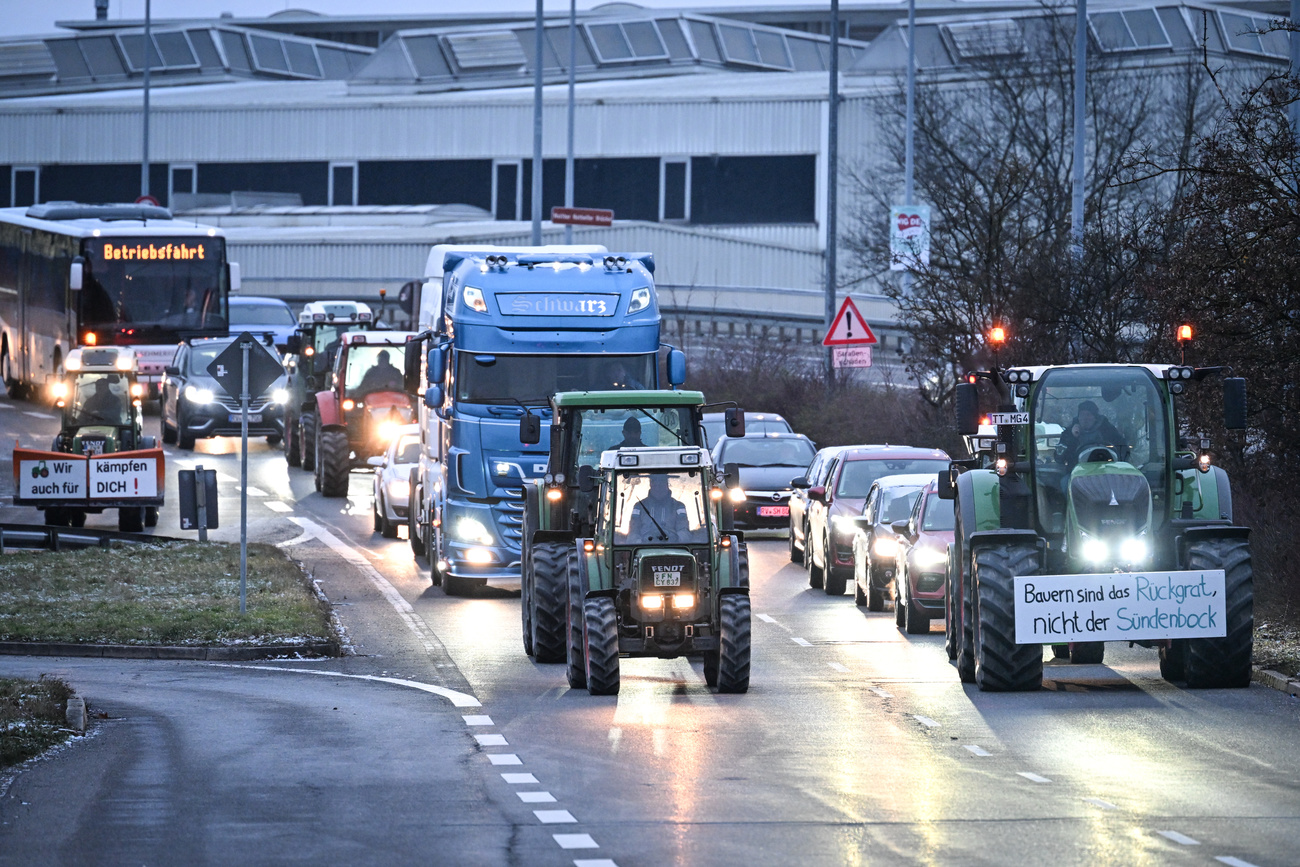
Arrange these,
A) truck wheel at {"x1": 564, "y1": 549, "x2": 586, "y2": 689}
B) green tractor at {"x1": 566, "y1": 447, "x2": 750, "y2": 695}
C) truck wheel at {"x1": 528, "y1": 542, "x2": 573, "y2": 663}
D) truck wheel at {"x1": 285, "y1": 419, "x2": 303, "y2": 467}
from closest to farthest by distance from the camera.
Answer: green tractor at {"x1": 566, "y1": 447, "x2": 750, "y2": 695} → truck wheel at {"x1": 564, "y1": 549, "x2": 586, "y2": 689} → truck wheel at {"x1": 528, "y1": 542, "x2": 573, "y2": 663} → truck wheel at {"x1": 285, "y1": 419, "x2": 303, "y2": 467}

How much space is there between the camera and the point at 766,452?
1388 inches

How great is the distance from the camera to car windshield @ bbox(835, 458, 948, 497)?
28.3m

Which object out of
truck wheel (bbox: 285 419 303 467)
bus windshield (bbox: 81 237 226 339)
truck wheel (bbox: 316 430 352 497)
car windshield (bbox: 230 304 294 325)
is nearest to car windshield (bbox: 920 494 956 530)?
truck wheel (bbox: 316 430 352 497)

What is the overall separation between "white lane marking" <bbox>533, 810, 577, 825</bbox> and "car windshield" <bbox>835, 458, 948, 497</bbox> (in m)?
15.7

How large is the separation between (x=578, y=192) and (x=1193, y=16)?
60.3 feet

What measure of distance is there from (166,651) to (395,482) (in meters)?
11.6

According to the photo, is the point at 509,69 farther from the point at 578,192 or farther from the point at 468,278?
the point at 468,278

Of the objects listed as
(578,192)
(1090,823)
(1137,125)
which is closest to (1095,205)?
(1137,125)

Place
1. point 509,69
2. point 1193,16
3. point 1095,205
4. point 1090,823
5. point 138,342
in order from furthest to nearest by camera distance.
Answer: point 509,69, point 1193,16, point 138,342, point 1095,205, point 1090,823

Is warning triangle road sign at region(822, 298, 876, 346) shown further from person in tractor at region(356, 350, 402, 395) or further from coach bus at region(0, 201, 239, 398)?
coach bus at region(0, 201, 239, 398)

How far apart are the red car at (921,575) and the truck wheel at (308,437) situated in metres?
20.9

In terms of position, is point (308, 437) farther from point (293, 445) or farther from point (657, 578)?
point (657, 578)

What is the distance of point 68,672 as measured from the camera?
2067 centimetres

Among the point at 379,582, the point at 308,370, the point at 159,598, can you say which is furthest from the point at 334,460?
the point at 159,598
